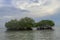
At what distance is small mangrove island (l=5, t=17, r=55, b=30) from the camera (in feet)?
337

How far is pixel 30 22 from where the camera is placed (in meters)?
105

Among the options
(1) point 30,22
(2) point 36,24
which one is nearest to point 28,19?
(1) point 30,22

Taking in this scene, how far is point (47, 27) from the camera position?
10644 centimetres

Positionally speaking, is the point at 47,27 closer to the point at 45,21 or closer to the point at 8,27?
the point at 45,21

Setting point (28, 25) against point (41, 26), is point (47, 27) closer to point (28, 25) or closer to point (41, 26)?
point (41, 26)

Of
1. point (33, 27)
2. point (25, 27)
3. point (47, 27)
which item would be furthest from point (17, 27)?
point (47, 27)

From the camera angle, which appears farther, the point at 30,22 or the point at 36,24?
the point at 36,24

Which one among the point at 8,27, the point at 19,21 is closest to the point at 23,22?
the point at 19,21

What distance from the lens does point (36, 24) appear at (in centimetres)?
11281

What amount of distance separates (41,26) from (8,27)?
20096 millimetres

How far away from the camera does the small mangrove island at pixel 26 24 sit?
102625 mm

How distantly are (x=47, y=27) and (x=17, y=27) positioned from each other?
59.4 feet

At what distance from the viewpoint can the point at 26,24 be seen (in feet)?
334

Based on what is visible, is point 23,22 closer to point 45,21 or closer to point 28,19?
point 28,19
